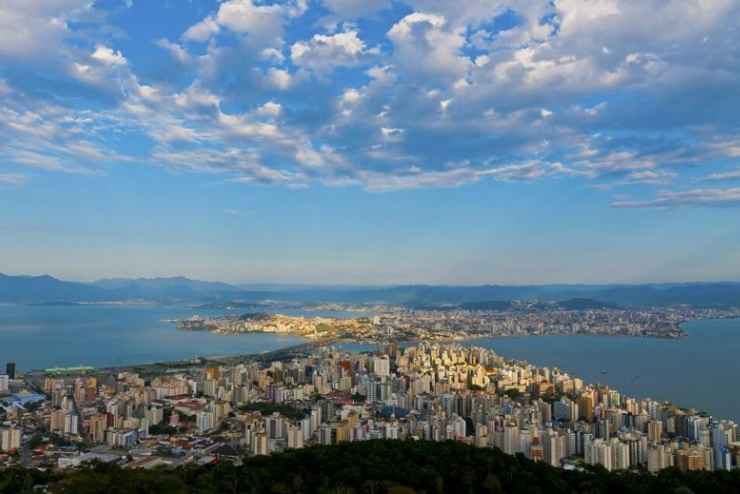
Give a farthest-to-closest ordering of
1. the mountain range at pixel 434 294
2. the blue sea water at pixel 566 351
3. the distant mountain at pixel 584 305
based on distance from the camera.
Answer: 1. the mountain range at pixel 434 294
2. the distant mountain at pixel 584 305
3. the blue sea water at pixel 566 351

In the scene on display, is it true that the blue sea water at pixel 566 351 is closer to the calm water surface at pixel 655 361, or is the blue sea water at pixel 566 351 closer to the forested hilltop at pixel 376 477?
the calm water surface at pixel 655 361

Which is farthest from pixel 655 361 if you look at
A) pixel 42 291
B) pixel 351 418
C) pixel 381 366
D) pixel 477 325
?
pixel 42 291

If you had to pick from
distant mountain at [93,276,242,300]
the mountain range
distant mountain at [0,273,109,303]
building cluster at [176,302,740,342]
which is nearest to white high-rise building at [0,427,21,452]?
building cluster at [176,302,740,342]

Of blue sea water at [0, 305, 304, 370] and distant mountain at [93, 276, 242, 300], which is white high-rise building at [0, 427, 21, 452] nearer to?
blue sea water at [0, 305, 304, 370]

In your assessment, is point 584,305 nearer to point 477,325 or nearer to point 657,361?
point 477,325

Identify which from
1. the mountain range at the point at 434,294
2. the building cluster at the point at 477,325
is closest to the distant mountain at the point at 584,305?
the mountain range at the point at 434,294

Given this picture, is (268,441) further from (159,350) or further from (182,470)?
(159,350)
